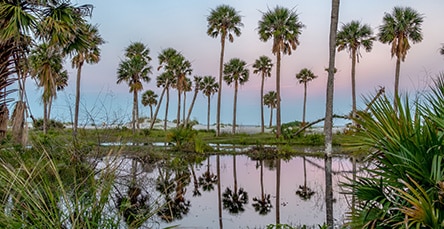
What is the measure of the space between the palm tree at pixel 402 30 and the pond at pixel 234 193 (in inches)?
791

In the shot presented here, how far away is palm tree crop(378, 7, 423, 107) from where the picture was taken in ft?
123

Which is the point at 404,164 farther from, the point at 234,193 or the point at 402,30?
the point at 402,30

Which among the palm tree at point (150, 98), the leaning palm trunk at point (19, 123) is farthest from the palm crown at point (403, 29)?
the palm tree at point (150, 98)

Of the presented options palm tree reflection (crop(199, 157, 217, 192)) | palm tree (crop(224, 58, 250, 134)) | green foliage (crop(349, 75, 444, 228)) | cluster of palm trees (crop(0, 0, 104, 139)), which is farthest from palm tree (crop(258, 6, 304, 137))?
green foliage (crop(349, 75, 444, 228))

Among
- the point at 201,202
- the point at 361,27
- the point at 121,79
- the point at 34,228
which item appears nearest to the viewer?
the point at 34,228

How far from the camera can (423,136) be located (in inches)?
154

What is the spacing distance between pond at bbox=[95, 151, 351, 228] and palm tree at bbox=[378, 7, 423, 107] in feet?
65.9

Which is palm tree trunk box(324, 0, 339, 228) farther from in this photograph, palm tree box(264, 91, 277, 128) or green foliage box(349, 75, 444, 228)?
palm tree box(264, 91, 277, 128)

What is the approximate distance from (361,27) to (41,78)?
3700 cm

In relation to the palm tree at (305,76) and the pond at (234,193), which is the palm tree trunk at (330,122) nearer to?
the pond at (234,193)

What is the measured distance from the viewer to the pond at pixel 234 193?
1046 centimetres

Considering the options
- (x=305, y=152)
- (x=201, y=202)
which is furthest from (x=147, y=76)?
(x=201, y=202)

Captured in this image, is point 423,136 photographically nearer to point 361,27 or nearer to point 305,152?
point 305,152

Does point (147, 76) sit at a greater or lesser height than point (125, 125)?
greater
